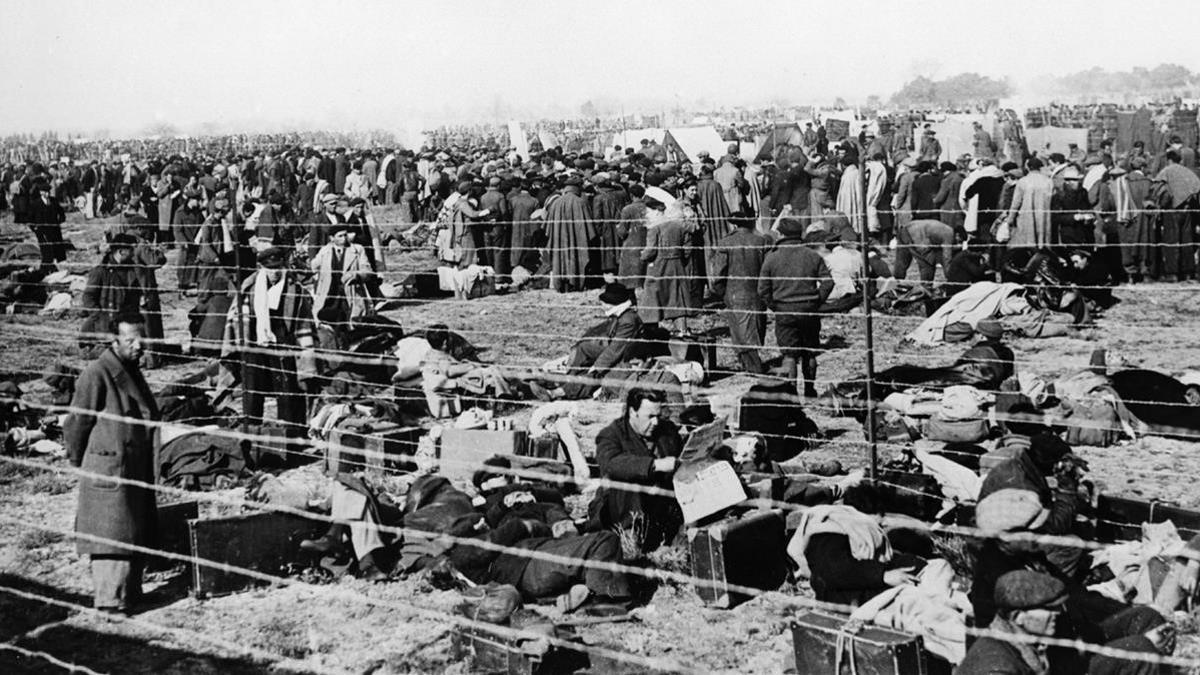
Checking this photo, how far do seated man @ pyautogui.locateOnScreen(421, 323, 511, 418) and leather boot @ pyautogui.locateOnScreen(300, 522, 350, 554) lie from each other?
3.06m

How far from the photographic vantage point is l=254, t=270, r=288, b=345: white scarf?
11.0 metres

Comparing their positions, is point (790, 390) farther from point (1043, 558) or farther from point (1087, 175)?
point (1087, 175)

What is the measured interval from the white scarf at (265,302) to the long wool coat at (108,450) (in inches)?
139

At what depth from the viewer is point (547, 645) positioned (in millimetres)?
6145

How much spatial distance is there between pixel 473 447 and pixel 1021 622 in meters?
4.67

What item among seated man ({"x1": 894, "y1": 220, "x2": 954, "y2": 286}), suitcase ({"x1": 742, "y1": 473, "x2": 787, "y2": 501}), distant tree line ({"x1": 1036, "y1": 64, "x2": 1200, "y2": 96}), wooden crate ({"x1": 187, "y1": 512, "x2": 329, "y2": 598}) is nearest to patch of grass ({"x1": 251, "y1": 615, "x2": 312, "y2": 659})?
wooden crate ({"x1": 187, "y1": 512, "x2": 329, "y2": 598})

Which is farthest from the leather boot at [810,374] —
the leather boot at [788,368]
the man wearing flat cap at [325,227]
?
the man wearing flat cap at [325,227]

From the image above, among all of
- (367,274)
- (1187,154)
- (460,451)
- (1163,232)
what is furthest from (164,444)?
(1187,154)

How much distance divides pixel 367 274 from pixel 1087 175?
1007 centimetres

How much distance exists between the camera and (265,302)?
36.0ft

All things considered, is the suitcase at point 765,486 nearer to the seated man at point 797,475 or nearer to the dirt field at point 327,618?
the seated man at point 797,475

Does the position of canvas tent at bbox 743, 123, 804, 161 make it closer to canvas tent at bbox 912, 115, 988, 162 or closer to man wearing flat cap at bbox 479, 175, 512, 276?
canvas tent at bbox 912, 115, 988, 162

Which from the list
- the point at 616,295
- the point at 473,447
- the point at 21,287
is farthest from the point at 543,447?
the point at 21,287

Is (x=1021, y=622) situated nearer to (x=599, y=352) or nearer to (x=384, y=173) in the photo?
(x=599, y=352)
